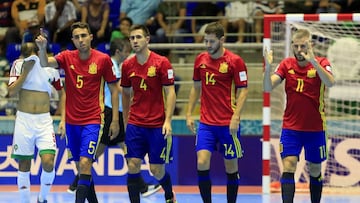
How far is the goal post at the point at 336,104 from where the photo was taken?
46.3 ft

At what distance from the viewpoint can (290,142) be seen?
34.8 feet

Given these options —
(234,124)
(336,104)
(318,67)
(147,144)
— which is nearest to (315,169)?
(234,124)

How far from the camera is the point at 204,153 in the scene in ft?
35.7

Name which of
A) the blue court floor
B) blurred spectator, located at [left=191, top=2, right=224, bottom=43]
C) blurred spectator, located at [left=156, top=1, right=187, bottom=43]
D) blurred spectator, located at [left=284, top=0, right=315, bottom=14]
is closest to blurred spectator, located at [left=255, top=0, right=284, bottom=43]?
blurred spectator, located at [left=284, top=0, right=315, bottom=14]

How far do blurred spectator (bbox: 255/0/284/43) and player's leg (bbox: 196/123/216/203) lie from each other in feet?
19.8

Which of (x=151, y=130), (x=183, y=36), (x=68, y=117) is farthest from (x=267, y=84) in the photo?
(x=183, y=36)

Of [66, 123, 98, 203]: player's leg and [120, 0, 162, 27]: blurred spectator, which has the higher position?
[120, 0, 162, 27]: blurred spectator

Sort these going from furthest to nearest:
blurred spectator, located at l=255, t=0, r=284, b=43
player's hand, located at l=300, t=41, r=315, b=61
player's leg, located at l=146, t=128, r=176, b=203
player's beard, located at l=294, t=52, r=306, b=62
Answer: blurred spectator, located at l=255, t=0, r=284, b=43 → player's leg, located at l=146, t=128, r=176, b=203 → player's beard, located at l=294, t=52, r=306, b=62 → player's hand, located at l=300, t=41, r=315, b=61

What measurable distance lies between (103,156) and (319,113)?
4.67 meters

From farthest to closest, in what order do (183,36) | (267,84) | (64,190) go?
1. (183,36)
2. (64,190)
3. (267,84)

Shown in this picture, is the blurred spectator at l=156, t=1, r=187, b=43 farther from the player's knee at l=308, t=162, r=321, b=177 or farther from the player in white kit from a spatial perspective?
the player's knee at l=308, t=162, r=321, b=177

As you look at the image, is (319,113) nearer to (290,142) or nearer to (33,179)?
(290,142)

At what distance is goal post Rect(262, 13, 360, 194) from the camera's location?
1410 cm

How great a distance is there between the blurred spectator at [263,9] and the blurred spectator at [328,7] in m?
0.70
